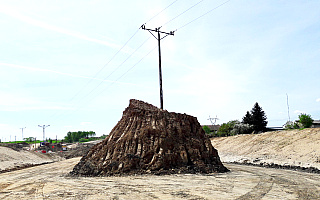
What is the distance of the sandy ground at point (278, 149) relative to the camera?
28.9 m

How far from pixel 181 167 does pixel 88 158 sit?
9039 mm

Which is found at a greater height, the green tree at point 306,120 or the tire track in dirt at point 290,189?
the green tree at point 306,120

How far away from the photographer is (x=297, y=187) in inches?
607

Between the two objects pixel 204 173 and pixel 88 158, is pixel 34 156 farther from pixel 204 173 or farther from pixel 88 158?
pixel 204 173

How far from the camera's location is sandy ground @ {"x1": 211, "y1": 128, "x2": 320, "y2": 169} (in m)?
28.9

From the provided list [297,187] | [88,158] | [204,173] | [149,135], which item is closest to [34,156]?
[88,158]

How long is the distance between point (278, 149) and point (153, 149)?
763 inches

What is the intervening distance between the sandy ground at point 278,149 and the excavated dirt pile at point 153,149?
9.98m

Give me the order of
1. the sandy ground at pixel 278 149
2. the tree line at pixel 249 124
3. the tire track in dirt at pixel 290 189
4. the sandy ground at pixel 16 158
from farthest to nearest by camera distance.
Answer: the tree line at pixel 249 124, the sandy ground at pixel 16 158, the sandy ground at pixel 278 149, the tire track in dirt at pixel 290 189

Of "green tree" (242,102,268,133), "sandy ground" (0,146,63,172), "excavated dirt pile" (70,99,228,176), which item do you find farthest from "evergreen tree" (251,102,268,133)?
"sandy ground" (0,146,63,172)

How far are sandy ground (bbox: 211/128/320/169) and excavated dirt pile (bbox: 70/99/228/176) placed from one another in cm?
998

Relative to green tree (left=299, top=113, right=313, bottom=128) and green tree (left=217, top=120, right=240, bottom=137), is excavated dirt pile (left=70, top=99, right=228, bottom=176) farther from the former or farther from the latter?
green tree (left=217, top=120, right=240, bottom=137)

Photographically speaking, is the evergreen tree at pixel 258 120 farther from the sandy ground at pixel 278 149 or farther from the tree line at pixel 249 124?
the sandy ground at pixel 278 149

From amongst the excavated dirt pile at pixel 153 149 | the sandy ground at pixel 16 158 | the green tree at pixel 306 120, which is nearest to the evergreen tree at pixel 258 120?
the green tree at pixel 306 120
